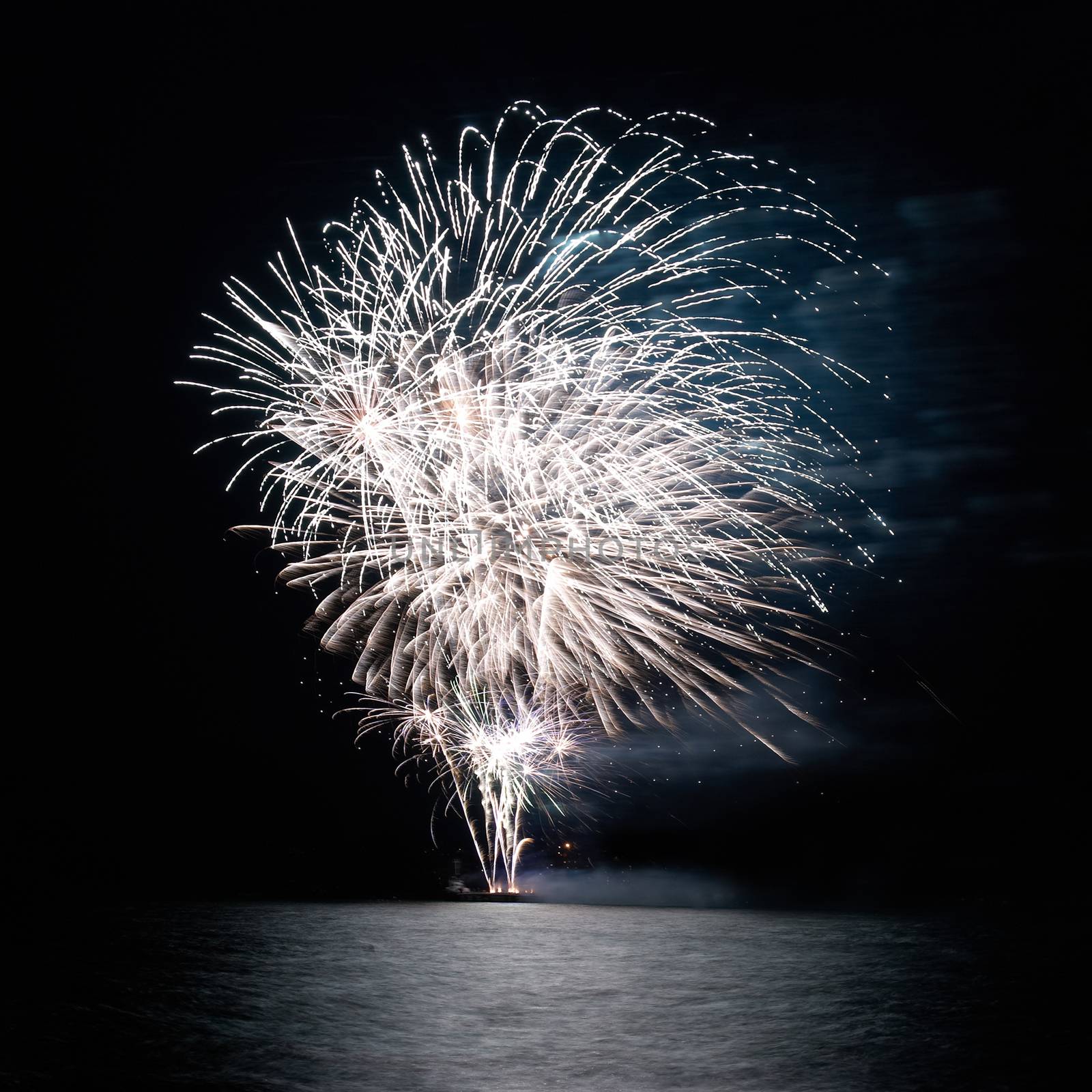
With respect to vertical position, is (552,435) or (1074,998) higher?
(552,435)

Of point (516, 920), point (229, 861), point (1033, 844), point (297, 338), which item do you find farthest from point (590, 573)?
point (1033, 844)

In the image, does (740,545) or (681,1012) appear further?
(740,545)

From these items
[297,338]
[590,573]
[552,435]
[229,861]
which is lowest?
[229,861]

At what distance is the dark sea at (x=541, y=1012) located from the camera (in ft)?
19.6

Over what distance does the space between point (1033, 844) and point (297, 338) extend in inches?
1148

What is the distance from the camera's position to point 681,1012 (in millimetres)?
7863

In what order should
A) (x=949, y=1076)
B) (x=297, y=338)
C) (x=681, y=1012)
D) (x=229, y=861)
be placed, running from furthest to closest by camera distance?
(x=229, y=861) → (x=297, y=338) → (x=681, y=1012) → (x=949, y=1076)

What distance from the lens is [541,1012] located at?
791 cm

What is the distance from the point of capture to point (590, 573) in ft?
51.2

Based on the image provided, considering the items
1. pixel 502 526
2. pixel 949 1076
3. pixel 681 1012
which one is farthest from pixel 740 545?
pixel 949 1076

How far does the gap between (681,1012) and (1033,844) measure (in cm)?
2847

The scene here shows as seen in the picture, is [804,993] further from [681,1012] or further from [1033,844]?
[1033,844]

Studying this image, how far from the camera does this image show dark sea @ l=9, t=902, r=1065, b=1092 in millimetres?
5980

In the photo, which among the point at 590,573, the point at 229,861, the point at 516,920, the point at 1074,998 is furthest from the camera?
the point at 229,861
